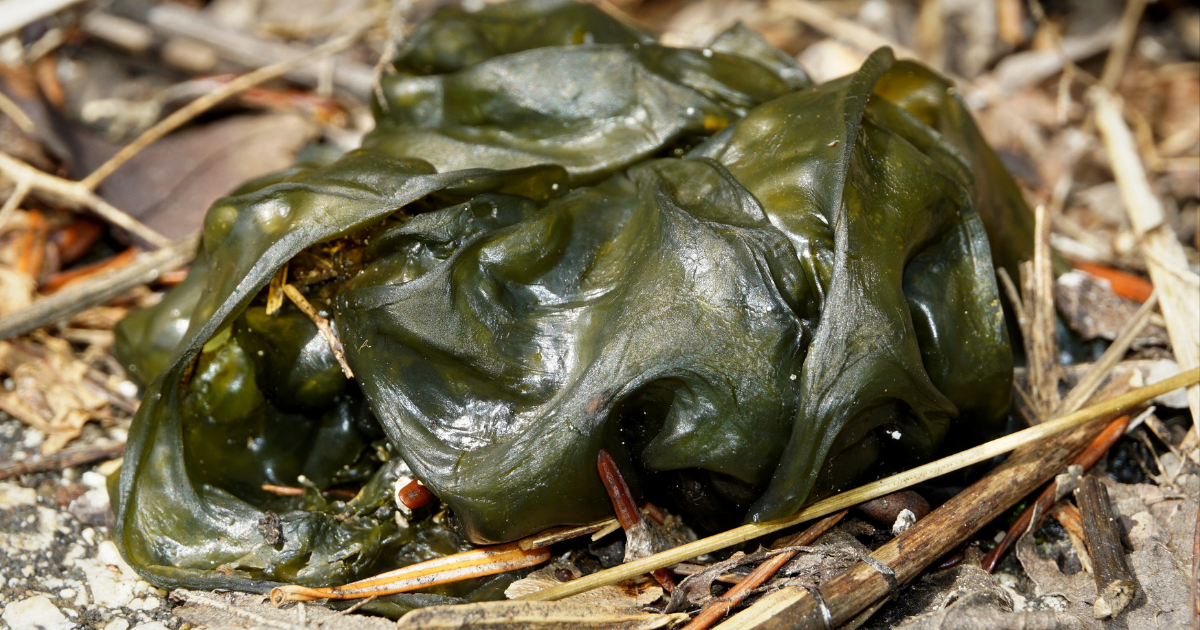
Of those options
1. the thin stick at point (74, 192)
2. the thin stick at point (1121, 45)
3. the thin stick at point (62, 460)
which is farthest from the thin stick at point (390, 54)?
the thin stick at point (1121, 45)

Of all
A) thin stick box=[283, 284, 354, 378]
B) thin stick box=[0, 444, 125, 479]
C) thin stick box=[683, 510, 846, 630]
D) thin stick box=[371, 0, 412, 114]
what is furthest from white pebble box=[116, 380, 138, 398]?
thin stick box=[683, 510, 846, 630]

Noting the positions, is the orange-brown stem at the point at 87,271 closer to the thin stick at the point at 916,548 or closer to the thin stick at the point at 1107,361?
the thin stick at the point at 916,548

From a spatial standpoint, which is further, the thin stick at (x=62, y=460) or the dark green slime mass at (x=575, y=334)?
the thin stick at (x=62, y=460)

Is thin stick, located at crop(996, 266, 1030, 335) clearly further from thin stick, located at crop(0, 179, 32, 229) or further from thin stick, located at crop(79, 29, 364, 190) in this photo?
thin stick, located at crop(0, 179, 32, 229)

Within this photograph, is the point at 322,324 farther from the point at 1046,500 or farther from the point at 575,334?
the point at 1046,500

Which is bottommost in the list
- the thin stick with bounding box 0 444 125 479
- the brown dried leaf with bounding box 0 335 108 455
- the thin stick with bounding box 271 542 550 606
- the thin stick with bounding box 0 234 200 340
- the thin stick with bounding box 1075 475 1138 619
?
the thin stick with bounding box 0 444 125 479

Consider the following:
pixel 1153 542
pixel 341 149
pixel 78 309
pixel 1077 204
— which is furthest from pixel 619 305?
pixel 1077 204
